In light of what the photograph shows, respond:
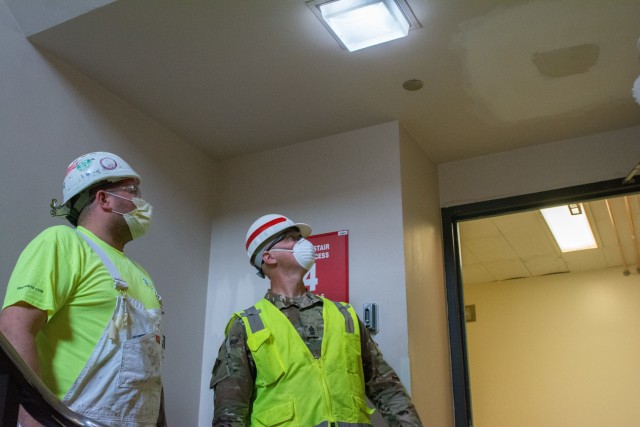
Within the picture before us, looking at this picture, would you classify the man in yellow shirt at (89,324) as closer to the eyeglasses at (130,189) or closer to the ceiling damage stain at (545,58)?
the eyeglasses at (130,189)

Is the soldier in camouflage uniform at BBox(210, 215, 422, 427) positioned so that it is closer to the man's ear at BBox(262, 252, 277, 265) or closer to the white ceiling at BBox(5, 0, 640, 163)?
the man's ear at BBox(262, 252, 277, 265)

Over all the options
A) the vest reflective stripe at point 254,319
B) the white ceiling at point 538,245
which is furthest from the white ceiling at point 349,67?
the white ceiling at point 538,245

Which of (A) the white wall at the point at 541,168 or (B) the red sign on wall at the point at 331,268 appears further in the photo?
(A) the white wall at the point at 541,168

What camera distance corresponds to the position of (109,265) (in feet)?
5.99

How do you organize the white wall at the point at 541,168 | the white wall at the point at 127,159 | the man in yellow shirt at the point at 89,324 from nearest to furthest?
the man in yellow shirt at the point at 89,324 < the white wall at the point at 127,159 < the white wall at the point at 541,168

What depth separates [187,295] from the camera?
3.18 m

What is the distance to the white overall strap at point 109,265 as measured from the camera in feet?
5.89

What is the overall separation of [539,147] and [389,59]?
4.10ft

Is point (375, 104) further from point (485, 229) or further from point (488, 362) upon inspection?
point (488, 362)

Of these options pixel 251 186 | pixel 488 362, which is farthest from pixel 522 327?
pixel 251 186

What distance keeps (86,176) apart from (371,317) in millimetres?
1445

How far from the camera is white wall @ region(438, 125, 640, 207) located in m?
3.26

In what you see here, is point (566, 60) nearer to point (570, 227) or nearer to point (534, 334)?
point (570, 227)

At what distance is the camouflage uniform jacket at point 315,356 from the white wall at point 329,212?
418 millimetres
